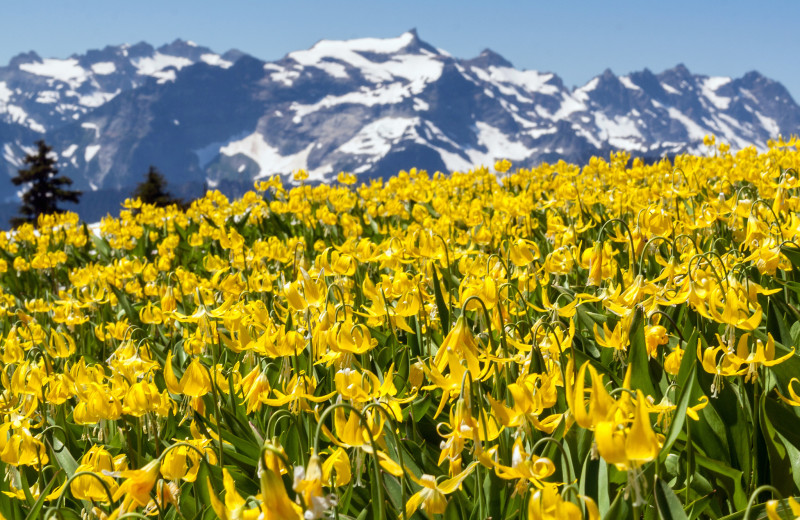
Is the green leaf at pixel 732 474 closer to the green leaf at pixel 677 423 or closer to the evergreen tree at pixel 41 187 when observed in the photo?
the green leaf at pixel 677 423

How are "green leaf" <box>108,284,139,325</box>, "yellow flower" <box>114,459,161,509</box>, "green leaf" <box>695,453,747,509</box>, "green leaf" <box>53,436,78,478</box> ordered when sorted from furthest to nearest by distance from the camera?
"green leaf" <box>108,284,139,325</box>, "green leaf" <box>53,436,78,478</box>, "green leaf" <box>695,453,747,509</box>, "yellow flower" <box>114,459,161,509</box>

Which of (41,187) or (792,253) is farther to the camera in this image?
(41,187)

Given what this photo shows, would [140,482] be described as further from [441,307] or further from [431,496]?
[441,307]

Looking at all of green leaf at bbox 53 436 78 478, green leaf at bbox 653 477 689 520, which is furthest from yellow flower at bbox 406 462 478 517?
green leaf at bbox 53 436 78 478

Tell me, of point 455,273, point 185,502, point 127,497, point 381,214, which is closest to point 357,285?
point 455,273

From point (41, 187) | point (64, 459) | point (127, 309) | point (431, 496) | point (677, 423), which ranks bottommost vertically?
point (41, 187)

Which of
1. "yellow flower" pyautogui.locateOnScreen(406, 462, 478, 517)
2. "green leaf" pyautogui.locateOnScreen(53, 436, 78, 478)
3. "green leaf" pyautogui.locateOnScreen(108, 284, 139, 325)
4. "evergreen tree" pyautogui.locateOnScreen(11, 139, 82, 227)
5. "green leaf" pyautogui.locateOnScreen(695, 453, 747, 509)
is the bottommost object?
"evergreen tree" pyautogui.locateOnScreen(11, 139, 82, 227)

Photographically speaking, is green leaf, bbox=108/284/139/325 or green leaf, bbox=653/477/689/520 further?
green leaf, bbox=108/284/139/325

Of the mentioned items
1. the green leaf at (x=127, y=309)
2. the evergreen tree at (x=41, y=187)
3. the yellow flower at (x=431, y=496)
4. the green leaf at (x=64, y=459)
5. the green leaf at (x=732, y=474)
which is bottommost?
the evergreen tree at (x=41, y=187)

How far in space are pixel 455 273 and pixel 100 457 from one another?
2.73m

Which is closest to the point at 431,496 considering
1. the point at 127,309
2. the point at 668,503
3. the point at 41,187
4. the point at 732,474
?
the point at 668,503

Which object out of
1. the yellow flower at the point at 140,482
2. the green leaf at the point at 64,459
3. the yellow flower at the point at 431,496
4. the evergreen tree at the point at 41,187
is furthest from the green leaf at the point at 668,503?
the evergreen tree at the point at 41,187

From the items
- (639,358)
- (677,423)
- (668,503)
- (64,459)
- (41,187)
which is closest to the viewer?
(668,503)

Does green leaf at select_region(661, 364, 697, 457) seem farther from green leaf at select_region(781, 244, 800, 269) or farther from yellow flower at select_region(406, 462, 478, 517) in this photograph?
green leaf at select_region(781, 244, 800, 269)
